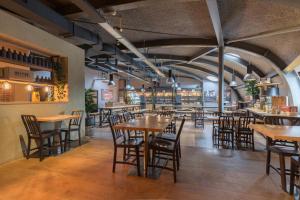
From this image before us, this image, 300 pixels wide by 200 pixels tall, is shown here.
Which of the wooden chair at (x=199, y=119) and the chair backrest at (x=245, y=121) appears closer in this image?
the chair backrest at (x=245, y=121)

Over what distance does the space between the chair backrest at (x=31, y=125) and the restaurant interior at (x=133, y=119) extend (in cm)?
2

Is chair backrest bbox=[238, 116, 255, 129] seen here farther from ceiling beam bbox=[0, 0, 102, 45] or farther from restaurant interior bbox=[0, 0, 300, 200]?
ceiling beam bbox=[0, 0, 102, 45]

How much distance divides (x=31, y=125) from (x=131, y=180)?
263cm

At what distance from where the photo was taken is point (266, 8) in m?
4.00

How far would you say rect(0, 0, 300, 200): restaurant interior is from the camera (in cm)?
287

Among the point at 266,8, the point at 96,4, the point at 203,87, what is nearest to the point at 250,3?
the point at 266,8

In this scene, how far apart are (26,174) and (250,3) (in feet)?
17.3

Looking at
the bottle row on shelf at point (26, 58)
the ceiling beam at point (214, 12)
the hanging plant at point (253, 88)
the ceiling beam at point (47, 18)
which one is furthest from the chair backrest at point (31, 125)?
the hanging plant at point (253, 88)

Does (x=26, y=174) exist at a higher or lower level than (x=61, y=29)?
lower

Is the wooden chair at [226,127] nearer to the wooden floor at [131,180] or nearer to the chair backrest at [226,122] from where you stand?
the chair backrest at [226,122]

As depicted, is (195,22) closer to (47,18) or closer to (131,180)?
(47,18)

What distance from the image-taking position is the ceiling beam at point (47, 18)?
3.19 meters

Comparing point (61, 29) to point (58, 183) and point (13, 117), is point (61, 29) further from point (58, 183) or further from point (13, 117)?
point (58, 183)

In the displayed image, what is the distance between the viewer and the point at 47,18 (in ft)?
12.2
